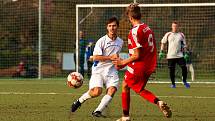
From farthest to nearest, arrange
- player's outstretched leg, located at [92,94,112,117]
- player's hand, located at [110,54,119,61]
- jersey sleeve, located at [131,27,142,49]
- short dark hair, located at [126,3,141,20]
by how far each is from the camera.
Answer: player's outstretched leg, located at [92,94,112,117]
player's hand, located at [110,54,119,61]
short dark hair, located at [126,3,141,20]
jersey sleeve, located at [131,27,142,49]

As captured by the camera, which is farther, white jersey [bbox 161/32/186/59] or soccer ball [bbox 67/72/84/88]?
white jersey [bbox 161/32/186/59]

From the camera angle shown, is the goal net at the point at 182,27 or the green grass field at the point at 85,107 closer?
the green grass field at the point at 85,107

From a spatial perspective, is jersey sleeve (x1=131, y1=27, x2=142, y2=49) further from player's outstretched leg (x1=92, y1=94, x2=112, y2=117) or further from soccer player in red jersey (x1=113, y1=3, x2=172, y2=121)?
player's outstretched leg (x1=92, y1=94, x2=112, y2=117)

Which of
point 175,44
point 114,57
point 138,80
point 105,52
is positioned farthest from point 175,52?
point 138,80

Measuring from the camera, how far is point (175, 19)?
28.2 m

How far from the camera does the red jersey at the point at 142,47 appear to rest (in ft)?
32.7

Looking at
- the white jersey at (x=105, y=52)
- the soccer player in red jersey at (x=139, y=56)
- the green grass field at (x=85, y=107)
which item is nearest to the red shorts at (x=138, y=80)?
the soccer player in red jersey at (x=139, y=56)

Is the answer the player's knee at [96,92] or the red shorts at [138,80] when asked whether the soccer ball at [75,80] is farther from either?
the red shorts at [138,80]

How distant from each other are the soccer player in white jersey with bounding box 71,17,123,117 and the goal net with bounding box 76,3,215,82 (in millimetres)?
14487

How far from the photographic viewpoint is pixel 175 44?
20.5m

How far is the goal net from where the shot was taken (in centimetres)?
2691

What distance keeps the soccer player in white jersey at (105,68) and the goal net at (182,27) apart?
1449cm

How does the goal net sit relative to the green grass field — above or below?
above

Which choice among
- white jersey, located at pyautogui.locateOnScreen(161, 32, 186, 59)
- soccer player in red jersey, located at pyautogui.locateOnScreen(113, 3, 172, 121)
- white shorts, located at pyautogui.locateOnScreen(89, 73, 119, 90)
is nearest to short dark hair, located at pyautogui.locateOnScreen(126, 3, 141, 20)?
soccer player in red jersey, located at pyautogui.locateOnScreen(113, 3, 172, 121)
